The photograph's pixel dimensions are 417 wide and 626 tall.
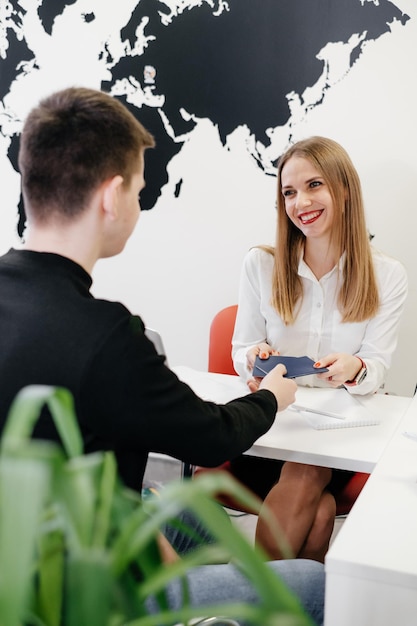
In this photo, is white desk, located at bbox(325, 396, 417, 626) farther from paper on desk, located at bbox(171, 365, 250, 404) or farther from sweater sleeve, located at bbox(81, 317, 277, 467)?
paper on desk, located at bbox(171, 365, 250, 404)

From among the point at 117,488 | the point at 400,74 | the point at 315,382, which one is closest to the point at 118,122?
the point at 117,488

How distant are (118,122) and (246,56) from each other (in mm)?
1993

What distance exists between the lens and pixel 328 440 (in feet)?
5.62

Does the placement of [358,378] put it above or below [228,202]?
below

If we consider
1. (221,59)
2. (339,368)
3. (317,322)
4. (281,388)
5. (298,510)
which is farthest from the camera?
(221,59)

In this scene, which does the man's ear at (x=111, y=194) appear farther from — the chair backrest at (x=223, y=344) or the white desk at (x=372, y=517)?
the chair backrest at (x=223, y=344)

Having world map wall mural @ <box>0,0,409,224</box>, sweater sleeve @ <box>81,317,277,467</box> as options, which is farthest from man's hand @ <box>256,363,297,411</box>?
world map wall mural @ <box>0,0,409,224</box>

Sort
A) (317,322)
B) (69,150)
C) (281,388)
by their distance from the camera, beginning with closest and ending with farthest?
(69,150), (281,388), (317,322)

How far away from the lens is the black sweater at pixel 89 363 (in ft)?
3.56

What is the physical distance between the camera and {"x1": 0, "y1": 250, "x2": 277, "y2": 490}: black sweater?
3.56 ft

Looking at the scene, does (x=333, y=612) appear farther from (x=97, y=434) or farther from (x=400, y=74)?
(x=400, y=74)

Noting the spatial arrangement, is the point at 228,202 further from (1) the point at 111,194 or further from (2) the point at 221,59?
(1) the point at 111,194

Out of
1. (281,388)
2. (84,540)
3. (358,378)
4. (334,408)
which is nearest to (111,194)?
(281,388)

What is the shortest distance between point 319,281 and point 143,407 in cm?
136
